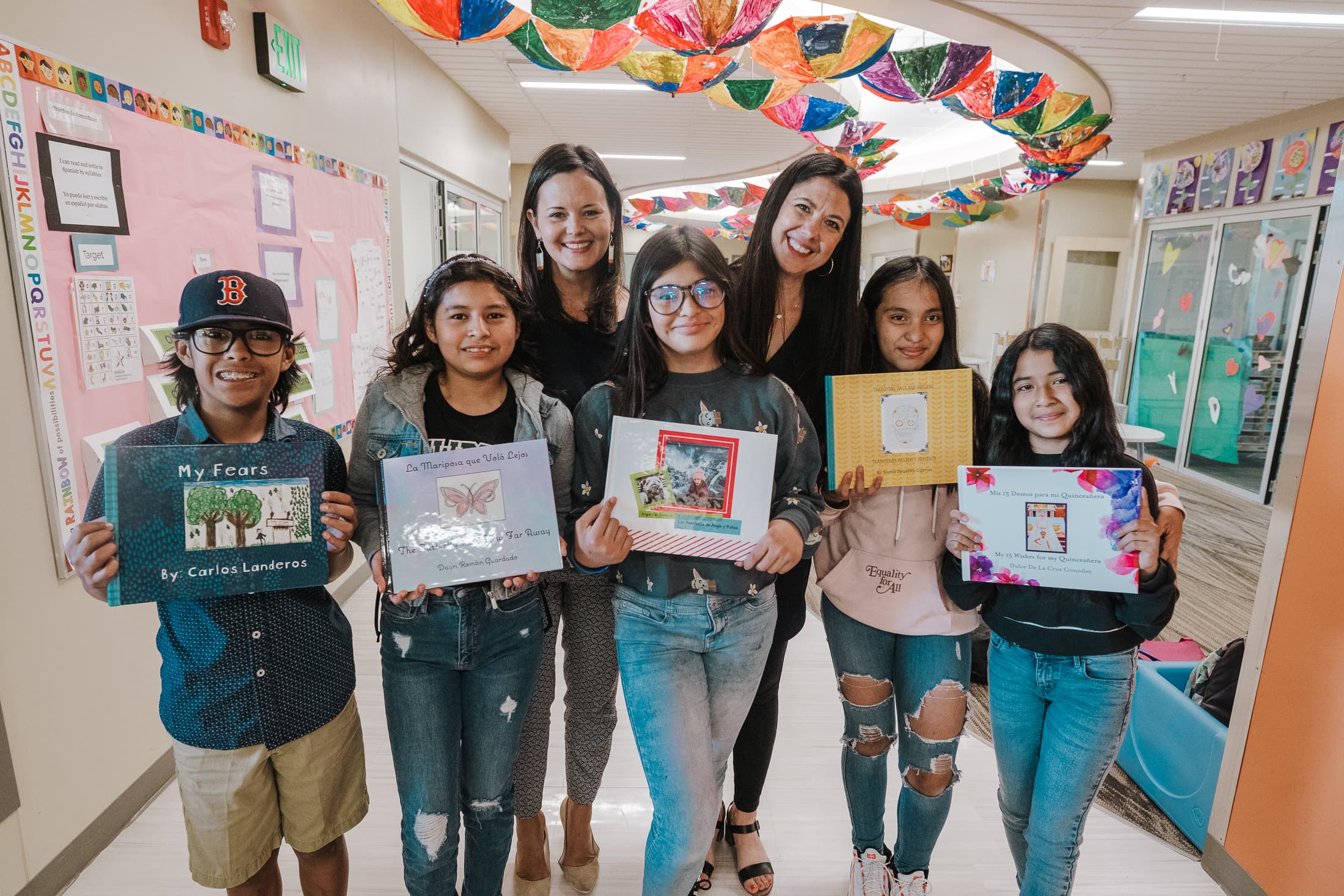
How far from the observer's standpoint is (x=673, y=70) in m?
3.61

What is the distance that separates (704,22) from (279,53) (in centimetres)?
163

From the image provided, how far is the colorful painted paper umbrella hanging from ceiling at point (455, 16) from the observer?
2.61 metres

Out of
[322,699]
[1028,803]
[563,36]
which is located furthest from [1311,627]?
[563,36]

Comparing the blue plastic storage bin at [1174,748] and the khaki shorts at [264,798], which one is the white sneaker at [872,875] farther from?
the khaki shorts at [264,798]

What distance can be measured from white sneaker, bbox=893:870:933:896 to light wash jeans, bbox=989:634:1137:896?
0.68ft

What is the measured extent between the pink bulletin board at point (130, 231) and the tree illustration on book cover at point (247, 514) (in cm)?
96

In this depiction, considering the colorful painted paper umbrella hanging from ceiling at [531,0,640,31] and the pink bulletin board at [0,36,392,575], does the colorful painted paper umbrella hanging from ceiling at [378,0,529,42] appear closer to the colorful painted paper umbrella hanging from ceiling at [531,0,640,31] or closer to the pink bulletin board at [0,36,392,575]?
the colorful painted paper umbrella hanging from ceiling at [531,0,640,31]

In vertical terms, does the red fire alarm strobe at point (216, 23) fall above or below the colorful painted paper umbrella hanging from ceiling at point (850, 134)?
below

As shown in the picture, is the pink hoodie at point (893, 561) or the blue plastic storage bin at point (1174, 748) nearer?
the pink hoodie at point (893, 561)

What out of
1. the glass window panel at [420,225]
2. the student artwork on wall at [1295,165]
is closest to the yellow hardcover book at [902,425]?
the glass window panel at [420,225]

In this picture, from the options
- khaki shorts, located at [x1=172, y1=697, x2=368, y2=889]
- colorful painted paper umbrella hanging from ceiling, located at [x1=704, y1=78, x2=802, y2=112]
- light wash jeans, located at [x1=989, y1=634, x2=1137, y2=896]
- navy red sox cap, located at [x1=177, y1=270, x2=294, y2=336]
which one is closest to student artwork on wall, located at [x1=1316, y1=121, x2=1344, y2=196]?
colorful painted paper umbrella hanging from ceiling, located at [x1=704, y1=78, x2=802, y2=112]

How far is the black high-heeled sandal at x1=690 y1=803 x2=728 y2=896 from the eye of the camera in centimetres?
182

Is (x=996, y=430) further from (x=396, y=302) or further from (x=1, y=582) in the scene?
(x=396, y=302)

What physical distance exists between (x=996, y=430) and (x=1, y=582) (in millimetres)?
2264
